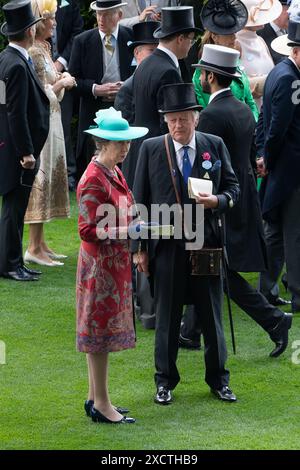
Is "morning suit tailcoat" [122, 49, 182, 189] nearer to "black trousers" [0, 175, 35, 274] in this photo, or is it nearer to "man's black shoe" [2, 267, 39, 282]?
"black trousers" [0, 175, 35, 274]

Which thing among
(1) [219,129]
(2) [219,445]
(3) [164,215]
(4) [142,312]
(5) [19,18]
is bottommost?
(2) [219,445]

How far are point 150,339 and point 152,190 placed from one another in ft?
5.71

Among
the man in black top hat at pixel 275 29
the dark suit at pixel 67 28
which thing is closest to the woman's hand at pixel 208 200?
the man in black top hat at pixel 275 29

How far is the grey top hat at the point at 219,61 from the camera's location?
8.29 m

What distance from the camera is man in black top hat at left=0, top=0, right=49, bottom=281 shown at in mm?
10180

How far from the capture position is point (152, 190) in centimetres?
766

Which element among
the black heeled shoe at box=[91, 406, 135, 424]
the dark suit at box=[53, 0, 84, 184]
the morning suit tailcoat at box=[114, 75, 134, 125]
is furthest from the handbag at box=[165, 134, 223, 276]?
the dark suit at box=[53, 0, 84, 184]

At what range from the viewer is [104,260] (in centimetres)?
711

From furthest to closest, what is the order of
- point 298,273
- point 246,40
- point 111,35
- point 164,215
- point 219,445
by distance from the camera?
point 111,35 → point 246,40 → point 298,273 → point 164,215 → point 219,445

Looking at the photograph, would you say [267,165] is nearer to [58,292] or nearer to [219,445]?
[58,292]

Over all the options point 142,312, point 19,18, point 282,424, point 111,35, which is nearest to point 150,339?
point 142,312

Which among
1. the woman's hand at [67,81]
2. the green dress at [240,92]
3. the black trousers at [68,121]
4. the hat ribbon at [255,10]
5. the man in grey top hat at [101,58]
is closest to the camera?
the green dress at [240,92]

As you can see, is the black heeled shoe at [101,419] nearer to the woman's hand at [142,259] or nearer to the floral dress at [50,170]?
the woman's hand at [142,259]

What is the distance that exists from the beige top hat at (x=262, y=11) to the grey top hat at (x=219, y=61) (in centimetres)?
297
